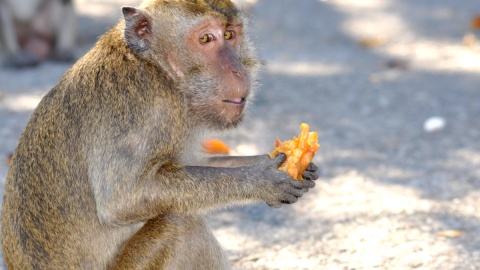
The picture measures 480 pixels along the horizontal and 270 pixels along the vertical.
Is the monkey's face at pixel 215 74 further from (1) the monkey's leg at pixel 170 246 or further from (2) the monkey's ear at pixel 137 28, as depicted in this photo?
(1) the monkey's leg at pixel 170 246

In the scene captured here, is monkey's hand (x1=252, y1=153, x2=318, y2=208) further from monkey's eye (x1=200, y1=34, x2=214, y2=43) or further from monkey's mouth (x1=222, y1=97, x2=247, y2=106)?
monkey's eye (x1=200, y1=34, x2=214, y2=43)

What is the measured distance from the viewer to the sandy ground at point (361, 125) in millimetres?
4633

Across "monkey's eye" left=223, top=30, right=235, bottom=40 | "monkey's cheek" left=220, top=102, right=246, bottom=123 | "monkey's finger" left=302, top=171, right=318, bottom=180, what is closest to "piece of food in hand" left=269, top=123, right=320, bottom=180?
"monkey's finger" left=302, top=171, right=318, bottom=180

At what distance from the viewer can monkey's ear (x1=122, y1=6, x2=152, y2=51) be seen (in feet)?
11.7

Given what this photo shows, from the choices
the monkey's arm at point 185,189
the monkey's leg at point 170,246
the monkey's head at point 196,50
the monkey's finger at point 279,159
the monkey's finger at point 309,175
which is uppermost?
the monkey's head at point 196,50

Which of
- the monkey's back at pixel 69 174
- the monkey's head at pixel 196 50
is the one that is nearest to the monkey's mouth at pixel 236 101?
→ the monkey's head at pixel 196 50

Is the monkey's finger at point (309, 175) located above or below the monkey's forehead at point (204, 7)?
A: below

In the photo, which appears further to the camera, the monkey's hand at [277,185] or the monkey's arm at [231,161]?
the monkey's arm at [231,161]

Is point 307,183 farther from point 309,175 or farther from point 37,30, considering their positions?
point 37,30

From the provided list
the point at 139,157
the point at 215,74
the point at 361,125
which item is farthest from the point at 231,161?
the point at 361,125

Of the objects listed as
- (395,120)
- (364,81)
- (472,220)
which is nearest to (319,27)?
(364,81)

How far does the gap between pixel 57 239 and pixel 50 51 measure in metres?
5.65

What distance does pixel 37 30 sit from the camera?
348 inches

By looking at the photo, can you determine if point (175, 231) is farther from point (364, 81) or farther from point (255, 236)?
point (364, 81)
